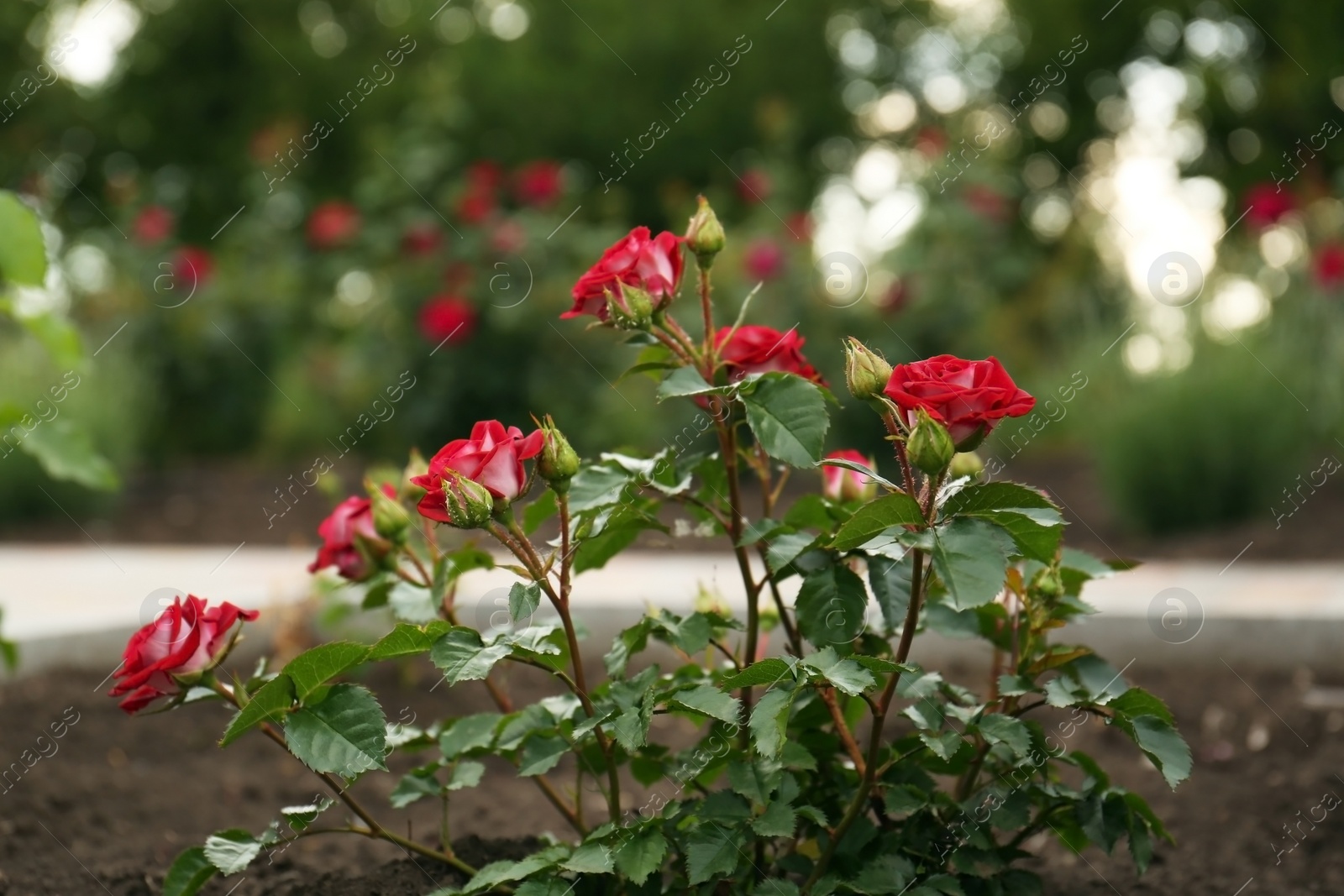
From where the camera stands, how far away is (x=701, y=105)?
12.3 metres

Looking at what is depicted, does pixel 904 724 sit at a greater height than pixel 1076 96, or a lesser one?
lesser

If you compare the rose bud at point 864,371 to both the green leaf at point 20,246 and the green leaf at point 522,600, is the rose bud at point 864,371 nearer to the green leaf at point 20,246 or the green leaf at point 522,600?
the green leaf at point 522,600

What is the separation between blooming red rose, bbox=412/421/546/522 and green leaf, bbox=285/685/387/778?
0.61 feet

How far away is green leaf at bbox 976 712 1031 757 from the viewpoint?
46.8 inches

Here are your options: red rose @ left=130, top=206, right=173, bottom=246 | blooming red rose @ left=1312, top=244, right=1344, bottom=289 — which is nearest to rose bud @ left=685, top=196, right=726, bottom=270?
blooming red rose @ left=1312, top=244, right=1344, bottom=289

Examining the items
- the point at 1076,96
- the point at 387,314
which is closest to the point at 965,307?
the point at 387,314

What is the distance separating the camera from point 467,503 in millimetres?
1104

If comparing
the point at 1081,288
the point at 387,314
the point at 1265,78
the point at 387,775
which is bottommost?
the point at 387,775

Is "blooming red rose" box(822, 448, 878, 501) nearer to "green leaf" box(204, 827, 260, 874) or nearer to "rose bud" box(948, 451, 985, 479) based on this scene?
"rose bud" box(948, 451, 985, 479)

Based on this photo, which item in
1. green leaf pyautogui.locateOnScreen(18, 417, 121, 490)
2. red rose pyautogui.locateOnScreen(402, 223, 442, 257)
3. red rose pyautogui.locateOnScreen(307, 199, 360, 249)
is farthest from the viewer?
red rose pyautogui.locateOnScreen(307, 199, 360, 249)

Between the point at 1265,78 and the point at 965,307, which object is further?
the point at 1265,78

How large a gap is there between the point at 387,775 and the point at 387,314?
425 centimetres

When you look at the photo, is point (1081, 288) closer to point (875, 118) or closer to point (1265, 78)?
point (1265, 78)

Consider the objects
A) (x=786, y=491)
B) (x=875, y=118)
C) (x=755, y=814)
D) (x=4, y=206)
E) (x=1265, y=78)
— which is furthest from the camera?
(x=875, y=118)
